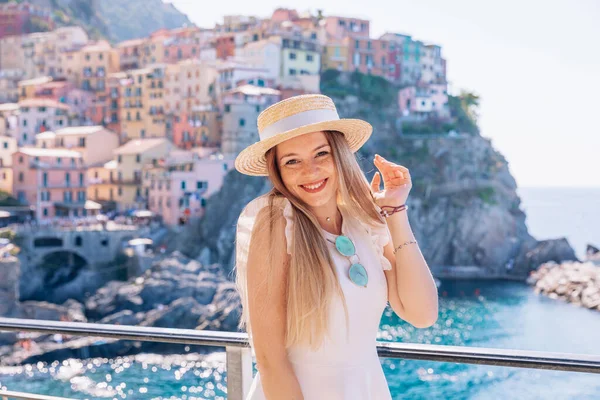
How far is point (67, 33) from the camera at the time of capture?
48062 mm

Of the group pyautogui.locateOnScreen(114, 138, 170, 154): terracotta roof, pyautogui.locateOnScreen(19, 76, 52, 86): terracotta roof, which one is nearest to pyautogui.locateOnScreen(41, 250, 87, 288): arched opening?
pyautogui.locateOnScreen(114, 138, 170, 154): terracotta roof

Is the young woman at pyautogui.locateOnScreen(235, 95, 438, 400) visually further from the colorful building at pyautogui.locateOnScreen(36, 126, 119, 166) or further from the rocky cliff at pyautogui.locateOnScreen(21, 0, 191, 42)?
the rocky cliff at pyautogui.locateOnScreen(21, 0, 191, 42)

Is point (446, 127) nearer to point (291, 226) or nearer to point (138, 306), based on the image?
point (138, 306)

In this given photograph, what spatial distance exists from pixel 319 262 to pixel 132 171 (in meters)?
35.4

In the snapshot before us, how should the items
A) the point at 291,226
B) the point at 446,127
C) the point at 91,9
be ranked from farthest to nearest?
the point at 91,9 < the point at 446,127 < the point at 291,226

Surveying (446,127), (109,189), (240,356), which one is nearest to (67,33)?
(109,189)

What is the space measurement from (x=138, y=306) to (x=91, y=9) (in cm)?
5107

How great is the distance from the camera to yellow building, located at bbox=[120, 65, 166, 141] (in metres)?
40.0

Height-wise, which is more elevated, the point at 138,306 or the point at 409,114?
the point at 409,114

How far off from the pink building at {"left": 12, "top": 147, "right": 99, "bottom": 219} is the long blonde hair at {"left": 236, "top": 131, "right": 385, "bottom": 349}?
3379 cm

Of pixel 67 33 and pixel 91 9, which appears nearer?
pixel 67 33

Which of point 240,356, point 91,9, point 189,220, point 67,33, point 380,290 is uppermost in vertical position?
point 91,9

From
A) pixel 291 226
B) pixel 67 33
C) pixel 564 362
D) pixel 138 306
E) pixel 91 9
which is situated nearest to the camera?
pixel 291 226

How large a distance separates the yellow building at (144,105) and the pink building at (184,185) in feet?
20.4
